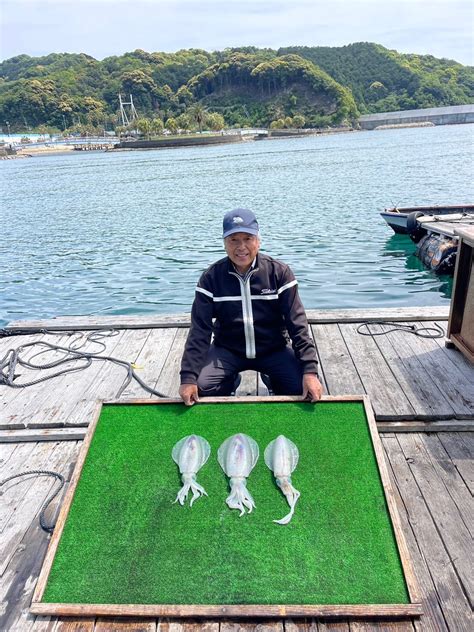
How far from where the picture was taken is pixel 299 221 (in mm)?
18484

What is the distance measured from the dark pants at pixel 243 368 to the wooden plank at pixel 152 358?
86cm

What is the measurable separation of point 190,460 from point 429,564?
1.33 meters

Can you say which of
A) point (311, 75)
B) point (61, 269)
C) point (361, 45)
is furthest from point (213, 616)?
point (361, 45)

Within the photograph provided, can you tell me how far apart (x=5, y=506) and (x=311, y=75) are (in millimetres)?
155564

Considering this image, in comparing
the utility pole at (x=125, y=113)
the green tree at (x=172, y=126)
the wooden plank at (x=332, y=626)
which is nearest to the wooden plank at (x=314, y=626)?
the wooden plank at (x=332, y=626)

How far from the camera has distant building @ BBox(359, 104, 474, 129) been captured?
121m

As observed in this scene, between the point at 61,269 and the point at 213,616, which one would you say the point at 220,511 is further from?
A: the point at 61,269

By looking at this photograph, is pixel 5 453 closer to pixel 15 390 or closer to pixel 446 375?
pixel 15 390

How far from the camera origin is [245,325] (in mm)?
3318

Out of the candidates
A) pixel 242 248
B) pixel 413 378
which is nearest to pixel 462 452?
pixel 413 378

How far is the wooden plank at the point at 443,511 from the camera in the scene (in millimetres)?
2225

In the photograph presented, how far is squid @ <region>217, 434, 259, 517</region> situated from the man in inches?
18.3

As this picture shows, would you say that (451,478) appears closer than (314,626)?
No

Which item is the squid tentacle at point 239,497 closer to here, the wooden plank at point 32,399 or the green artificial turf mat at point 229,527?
the green artificial turf mat at point 229,527
